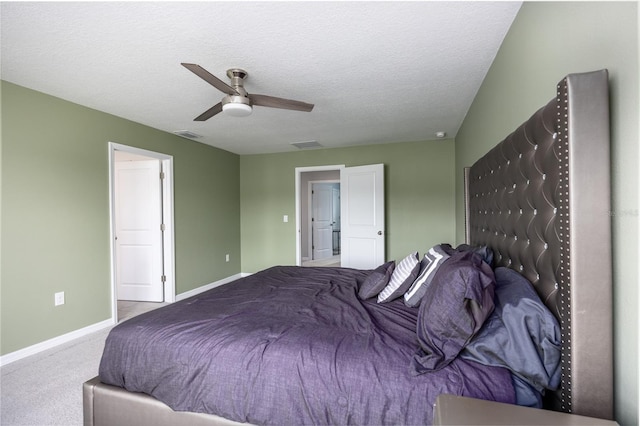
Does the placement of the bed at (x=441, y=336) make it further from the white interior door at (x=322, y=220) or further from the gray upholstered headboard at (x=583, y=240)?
the white interior door at (x=322, y=220)

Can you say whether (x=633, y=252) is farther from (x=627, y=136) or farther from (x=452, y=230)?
(x=452, y=230)

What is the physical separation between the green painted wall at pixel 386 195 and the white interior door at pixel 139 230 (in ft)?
6.06

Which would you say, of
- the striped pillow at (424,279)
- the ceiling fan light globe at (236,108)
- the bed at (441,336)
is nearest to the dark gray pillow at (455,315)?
the bed at (441,336)

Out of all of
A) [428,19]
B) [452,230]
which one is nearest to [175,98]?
[428,19]

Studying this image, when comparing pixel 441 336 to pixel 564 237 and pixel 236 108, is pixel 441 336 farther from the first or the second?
pixel 236 108

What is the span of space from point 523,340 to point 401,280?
38.2 inches

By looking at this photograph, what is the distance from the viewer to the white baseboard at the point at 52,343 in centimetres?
254

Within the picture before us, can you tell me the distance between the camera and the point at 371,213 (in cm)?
478

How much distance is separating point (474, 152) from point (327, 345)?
2.51 meters

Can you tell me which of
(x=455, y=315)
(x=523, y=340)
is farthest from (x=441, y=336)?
(x=523, y=340)

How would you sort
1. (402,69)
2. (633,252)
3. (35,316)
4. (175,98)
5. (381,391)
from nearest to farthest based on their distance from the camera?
(633,252) → (381,391) → (402,69) → (35,316) → (175,98)

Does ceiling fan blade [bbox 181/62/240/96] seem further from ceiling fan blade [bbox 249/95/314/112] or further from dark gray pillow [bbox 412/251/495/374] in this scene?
dark gray pillow [bbox 412/251/495/374]

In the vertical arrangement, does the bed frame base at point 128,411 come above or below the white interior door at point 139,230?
below

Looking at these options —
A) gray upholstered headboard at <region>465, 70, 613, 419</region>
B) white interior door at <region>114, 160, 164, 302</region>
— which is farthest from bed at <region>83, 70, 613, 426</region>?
white interior door at <region>114, 160, 164, 302</region>
